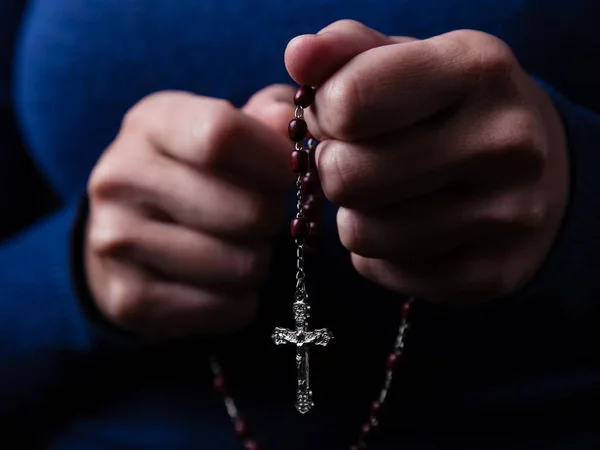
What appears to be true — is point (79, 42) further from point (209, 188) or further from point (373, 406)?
point (373, 406)

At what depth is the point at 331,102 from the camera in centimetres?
30

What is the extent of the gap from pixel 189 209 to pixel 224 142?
6 cm

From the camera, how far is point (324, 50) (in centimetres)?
29

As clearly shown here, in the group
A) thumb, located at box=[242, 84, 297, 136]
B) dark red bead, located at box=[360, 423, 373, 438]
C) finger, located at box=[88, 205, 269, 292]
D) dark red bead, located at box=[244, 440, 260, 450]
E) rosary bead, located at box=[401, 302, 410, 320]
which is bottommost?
dark red bead, located at box=[360, 423, 373, 438]

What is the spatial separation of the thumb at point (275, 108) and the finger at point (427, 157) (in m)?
0.11

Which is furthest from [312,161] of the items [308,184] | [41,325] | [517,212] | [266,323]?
[41,325]

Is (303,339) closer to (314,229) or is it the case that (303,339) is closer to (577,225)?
(314,229)

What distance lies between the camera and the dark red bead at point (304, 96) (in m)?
0.32

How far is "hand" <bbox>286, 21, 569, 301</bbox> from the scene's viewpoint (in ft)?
0.99

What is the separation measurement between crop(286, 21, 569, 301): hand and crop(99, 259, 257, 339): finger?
12 centimetres

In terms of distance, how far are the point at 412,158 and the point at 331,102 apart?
0.05 m

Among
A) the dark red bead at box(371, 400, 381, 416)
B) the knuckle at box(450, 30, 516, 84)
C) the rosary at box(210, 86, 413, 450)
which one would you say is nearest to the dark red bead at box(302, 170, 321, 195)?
the rosary at box(210, 86, 413, 450)

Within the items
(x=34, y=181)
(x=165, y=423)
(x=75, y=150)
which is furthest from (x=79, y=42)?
(x=165, y=423)

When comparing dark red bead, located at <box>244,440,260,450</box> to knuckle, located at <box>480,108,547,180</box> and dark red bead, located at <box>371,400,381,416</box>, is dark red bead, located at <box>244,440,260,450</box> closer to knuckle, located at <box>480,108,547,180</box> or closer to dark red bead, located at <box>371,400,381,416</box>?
dark red bead, located at <box>371,400,381,416</box>
